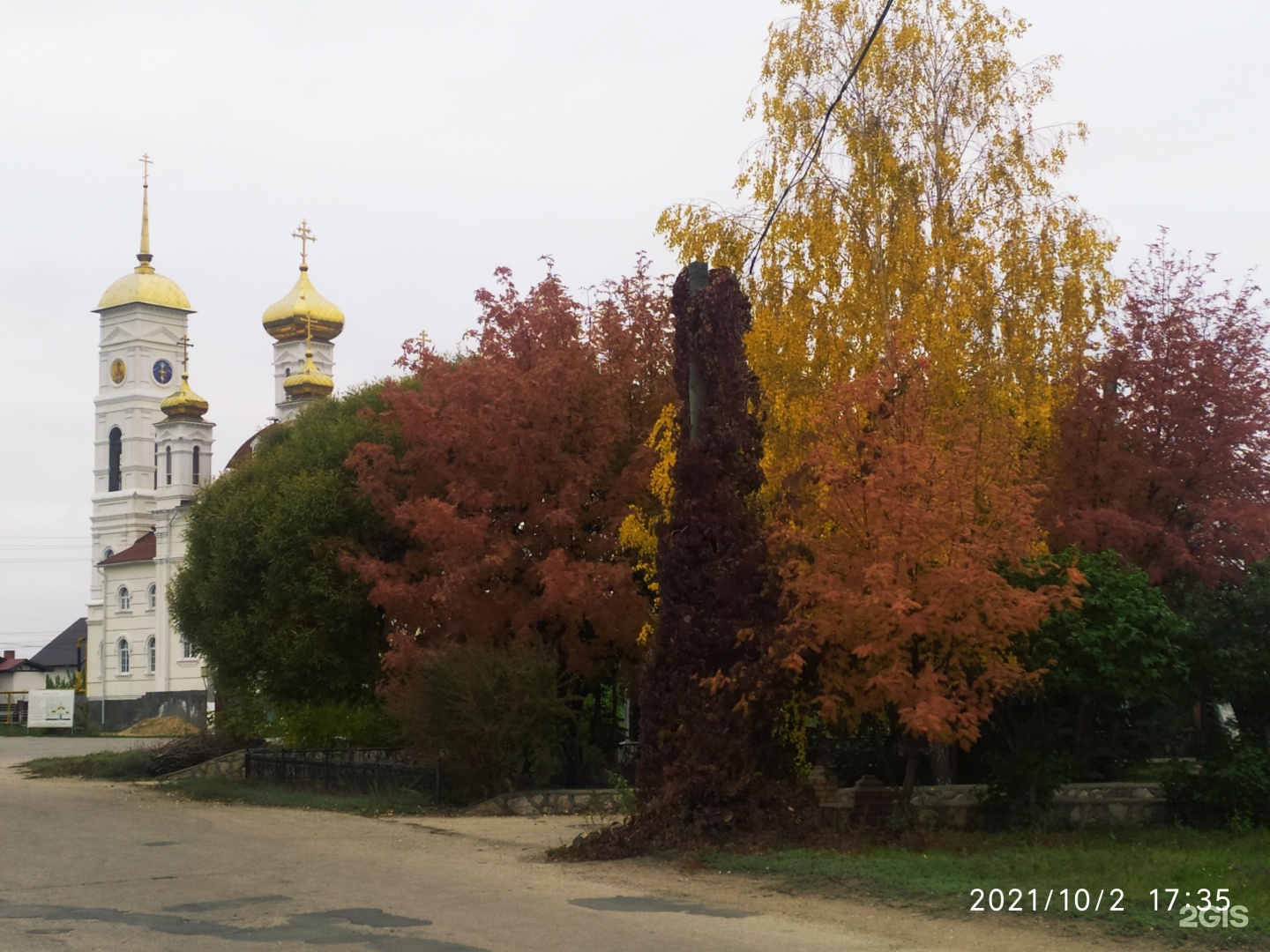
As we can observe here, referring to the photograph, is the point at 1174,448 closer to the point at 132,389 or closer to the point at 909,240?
the point at 909,240

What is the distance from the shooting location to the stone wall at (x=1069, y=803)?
1772 cm

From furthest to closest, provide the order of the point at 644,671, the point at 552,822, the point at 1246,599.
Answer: the point at 552,822, the point at 1246,599, the point at 644,671

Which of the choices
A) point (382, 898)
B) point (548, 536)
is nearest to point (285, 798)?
point (548, 536)

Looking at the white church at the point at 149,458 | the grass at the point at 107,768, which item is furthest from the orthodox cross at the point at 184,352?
the grass at the point at 107,768

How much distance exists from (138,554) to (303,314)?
17377mm

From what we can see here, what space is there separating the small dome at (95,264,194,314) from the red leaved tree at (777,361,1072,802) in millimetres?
83533

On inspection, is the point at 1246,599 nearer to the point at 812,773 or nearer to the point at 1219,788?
the point at 1219,788

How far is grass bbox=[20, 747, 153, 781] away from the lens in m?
32.9

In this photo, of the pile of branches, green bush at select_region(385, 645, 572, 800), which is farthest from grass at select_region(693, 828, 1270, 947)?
the pile of branches

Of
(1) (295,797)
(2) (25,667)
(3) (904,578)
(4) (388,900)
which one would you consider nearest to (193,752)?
(1) (295,797)

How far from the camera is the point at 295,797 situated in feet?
81.1

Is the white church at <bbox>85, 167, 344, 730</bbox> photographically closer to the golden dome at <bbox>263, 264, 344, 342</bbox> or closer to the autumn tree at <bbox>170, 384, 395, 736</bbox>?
the golden dome at <bbox>263, 264, 344, 342</bbox>

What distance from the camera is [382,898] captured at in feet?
41.7

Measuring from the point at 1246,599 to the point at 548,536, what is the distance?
10828 mm
